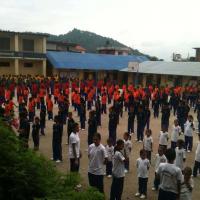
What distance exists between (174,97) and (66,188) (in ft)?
56.8

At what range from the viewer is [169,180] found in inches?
236

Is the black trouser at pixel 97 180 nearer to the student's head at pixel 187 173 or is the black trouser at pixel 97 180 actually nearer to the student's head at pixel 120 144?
the student's head at pixel 120 144

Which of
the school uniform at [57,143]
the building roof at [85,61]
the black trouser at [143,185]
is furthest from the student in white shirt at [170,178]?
the building roof at [85,61]

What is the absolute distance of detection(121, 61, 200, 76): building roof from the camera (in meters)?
32.8

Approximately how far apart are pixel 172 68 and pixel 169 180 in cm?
3071

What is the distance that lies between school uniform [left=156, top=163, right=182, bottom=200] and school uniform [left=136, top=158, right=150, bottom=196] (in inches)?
63.8

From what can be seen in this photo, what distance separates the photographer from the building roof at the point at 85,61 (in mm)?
36656

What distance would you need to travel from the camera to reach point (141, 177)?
790 cm

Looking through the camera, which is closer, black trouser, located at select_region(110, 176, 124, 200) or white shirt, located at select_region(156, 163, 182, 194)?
white shirt, located at select_region(156, 163, 182, 194)

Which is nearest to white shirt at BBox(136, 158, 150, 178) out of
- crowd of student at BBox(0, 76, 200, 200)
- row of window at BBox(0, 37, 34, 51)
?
crowd of student at BBox(0, 76, 200, 200)

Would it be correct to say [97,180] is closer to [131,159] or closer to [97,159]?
[97,159]

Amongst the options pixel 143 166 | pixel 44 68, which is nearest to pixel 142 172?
pixel 143 166

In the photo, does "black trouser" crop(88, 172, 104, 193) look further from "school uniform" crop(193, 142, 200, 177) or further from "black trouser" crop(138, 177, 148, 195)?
"school uniform" crop(193, 142, 200, 177)

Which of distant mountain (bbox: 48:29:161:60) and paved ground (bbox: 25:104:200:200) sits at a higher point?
A: distant mountain (bbox: 48:29:161:60)
